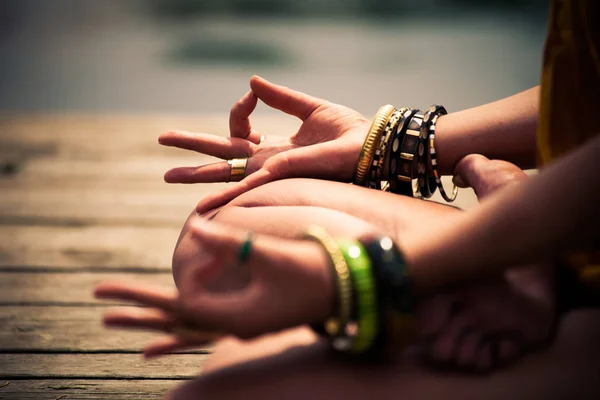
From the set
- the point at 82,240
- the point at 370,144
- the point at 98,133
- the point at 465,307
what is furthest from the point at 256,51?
the point at 465,307

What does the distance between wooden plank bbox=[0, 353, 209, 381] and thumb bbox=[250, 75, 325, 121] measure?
1.45ft

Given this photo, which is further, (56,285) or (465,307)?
(56,285)

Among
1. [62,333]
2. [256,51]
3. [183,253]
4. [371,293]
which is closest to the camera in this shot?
[371,293]

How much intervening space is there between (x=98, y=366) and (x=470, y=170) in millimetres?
644

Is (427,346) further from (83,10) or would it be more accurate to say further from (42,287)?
(83,10)

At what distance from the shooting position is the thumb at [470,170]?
1.00 m

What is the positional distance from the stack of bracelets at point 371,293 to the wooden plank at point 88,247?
3.17 ft

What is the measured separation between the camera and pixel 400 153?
3.65 ft

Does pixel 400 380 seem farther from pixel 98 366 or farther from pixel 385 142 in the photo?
pixel 98 366

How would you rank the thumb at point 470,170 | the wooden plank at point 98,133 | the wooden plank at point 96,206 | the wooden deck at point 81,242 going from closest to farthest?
the thumb at point 470,170 → the wooden deck at point 81,242 → the wooden plank at point 96,206 → the wooden plank at point 98,133

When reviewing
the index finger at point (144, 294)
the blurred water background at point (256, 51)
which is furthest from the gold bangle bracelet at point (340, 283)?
the blurred water background at point (256, 51)

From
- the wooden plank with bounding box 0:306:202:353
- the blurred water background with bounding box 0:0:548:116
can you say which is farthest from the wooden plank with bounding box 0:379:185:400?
the blurred water background with bounding box 0:0:548:116

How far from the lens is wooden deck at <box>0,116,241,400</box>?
1.10 metres

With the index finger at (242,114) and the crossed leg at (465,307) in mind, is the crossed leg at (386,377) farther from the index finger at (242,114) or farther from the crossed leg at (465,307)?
the index finger at (242,114)
